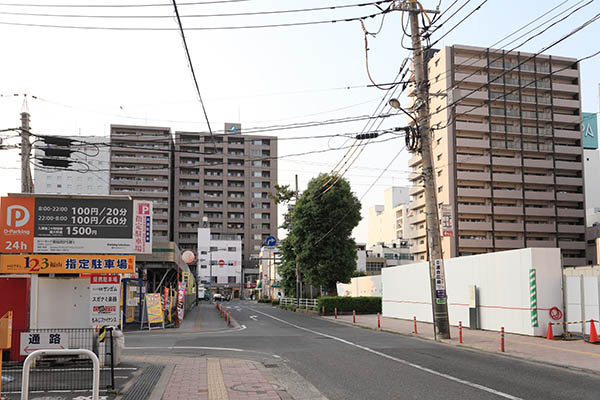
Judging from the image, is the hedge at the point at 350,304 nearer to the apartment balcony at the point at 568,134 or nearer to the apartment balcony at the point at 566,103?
the apartment balcony at the point at 568,134

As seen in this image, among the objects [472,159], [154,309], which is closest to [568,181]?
[472,159]

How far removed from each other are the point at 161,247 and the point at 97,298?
20.0 m

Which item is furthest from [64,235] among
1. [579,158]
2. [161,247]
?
[579,158]

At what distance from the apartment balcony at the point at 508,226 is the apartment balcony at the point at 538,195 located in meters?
3.75

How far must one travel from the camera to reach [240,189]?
392 feet

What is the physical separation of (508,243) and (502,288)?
5184cm

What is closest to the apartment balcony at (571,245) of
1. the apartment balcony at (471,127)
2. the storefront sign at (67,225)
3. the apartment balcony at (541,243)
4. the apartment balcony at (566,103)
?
the apartment balcony at (541,243)

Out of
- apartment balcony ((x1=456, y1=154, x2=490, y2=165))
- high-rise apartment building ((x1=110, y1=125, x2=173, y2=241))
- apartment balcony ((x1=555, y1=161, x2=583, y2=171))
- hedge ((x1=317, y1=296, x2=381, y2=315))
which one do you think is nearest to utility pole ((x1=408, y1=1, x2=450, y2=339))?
hedge ((x1=317, y1=296, x2=381, y2=315))

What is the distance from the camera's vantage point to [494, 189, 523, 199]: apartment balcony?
71.7 meters

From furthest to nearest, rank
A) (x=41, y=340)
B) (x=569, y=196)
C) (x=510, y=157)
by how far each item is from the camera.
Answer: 1. (x=569, y=196)
2. (x=510, y=157)
3. (x=41, y=340)

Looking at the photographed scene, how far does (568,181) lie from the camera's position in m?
74.3

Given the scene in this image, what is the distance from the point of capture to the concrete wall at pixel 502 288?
2083cm

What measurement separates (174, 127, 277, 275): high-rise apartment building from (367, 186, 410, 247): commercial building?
72.3ft

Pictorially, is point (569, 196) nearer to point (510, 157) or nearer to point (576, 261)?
point (576, 261)
